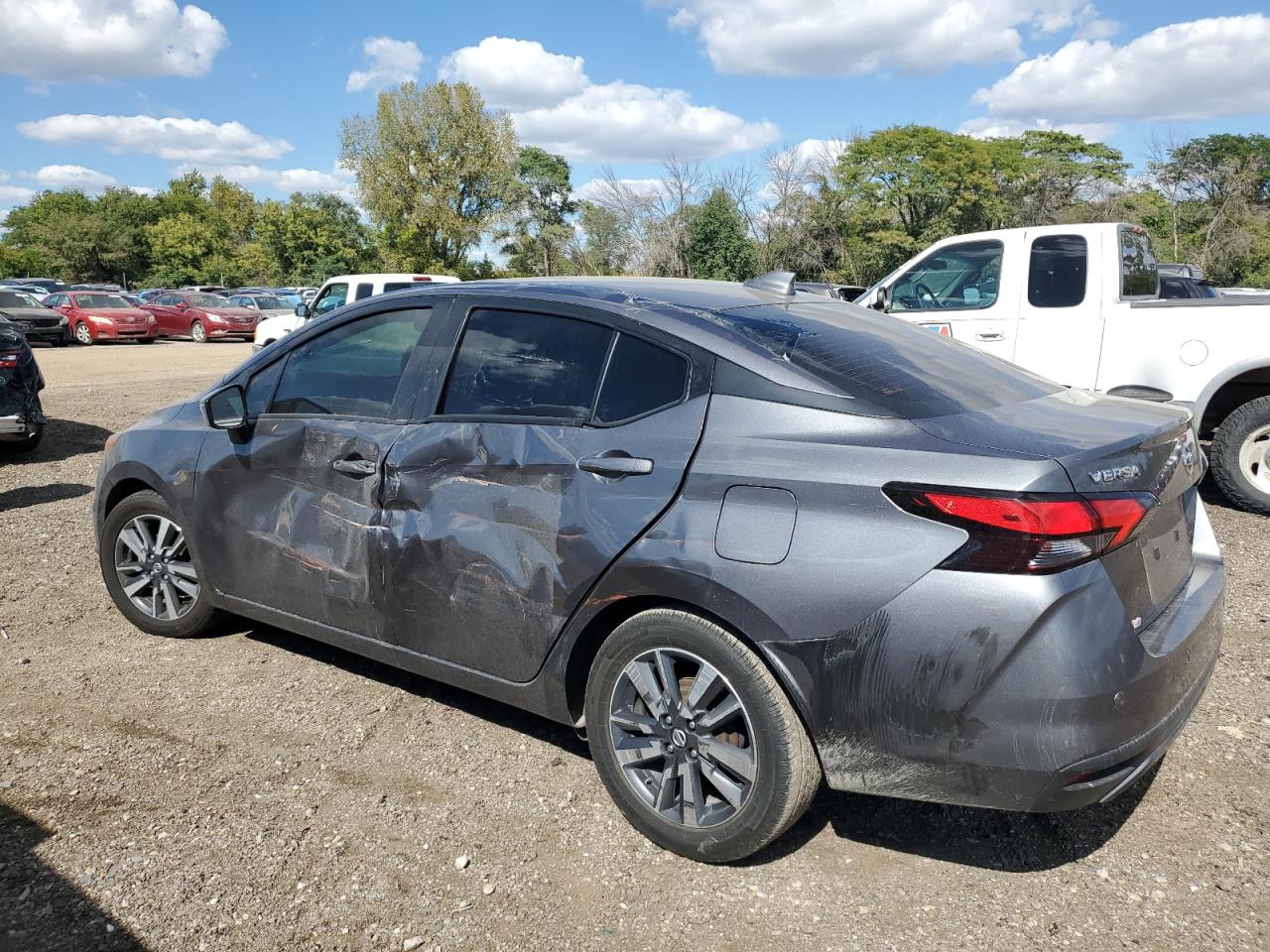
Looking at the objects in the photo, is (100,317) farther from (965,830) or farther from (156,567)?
(965,830)

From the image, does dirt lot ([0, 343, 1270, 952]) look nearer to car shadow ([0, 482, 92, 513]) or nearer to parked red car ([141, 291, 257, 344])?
car shadow ([0, 482, 92, 513])

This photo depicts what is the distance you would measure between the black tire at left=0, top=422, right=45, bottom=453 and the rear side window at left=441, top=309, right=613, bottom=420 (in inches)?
308

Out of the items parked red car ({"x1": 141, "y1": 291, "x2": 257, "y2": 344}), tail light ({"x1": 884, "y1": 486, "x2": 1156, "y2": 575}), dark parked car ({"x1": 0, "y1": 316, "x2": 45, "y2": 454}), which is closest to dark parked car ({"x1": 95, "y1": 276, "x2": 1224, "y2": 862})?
tail light ({"x1": 884, "y1": 486, "x2": 1156, "y2": 575})

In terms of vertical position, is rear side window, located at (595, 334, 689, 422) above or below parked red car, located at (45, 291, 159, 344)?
above

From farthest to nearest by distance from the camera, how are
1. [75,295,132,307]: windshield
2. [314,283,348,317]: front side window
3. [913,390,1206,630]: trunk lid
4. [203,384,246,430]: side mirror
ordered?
1. [75,295,132,307]: windshield
2. [314,283,348,317]: front side window
3. [203,384,246,430]: side mirror
4. [913,390,1206,630]: trunk lid

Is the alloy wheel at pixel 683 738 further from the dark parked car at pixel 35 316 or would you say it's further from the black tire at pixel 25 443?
the dark parked car at pixel 35 316

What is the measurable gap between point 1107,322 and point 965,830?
553 centimetres

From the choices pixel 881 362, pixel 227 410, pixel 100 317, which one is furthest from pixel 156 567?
pixel 100 317

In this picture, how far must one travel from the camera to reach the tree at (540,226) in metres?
58.2

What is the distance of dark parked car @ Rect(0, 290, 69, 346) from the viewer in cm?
2680

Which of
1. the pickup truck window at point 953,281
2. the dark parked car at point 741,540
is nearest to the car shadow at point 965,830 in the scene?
the dark parked car at point 741,540

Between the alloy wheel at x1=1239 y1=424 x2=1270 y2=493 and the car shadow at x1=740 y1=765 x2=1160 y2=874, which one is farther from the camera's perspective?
the alloy wheel at x1=1239 y1=424 x2=1270 y2=493

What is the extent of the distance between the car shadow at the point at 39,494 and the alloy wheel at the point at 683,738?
21.0ft

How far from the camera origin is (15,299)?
91.2 feet
